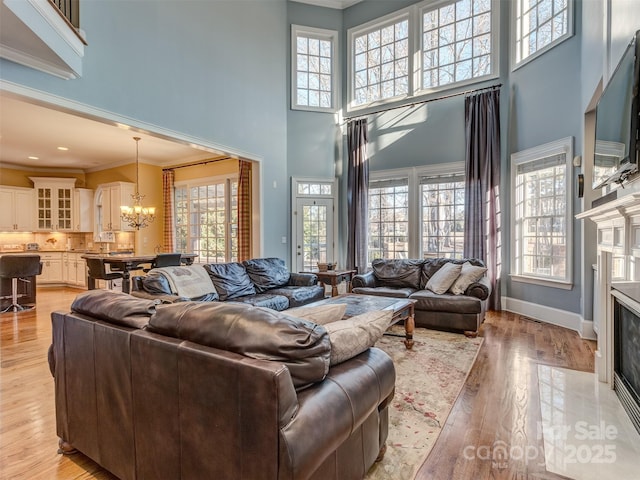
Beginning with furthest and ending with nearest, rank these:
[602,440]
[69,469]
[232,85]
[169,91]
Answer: [232,85] → [169,91] → [602,440] → [69,469]

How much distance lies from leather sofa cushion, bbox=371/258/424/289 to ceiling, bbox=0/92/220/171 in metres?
3.34

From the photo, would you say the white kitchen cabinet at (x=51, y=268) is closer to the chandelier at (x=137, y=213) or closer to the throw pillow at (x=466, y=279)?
the chandelier at (x=137, y=213)

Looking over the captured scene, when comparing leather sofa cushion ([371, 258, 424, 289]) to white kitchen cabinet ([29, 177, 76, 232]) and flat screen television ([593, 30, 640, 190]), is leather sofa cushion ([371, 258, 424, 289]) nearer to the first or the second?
flat screen television ([593, 30, 640, 190])

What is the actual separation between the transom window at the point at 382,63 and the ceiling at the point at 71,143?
3.29 meters

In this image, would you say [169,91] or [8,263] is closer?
[169,91]

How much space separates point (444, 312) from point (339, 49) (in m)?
5.60

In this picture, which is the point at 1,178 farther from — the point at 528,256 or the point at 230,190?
the point at 528,256

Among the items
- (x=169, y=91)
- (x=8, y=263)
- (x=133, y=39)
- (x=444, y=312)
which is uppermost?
(x=133, y=39)

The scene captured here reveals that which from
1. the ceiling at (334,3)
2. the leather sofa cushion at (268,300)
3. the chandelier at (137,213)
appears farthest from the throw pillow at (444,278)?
the ceiling at (334,3)

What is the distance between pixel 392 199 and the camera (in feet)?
20.9

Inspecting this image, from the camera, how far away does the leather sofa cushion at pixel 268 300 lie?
3.86 m

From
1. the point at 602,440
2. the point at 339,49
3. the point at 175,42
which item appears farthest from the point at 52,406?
the point at 339,49

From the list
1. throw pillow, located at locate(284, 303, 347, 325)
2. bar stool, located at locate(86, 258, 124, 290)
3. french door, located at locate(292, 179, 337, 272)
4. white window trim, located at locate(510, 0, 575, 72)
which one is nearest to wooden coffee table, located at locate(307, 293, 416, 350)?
throw pillow, located at locate(284, 303, 347, 325)

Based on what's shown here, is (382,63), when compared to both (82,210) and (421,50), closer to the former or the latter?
(421,50)
